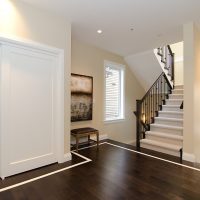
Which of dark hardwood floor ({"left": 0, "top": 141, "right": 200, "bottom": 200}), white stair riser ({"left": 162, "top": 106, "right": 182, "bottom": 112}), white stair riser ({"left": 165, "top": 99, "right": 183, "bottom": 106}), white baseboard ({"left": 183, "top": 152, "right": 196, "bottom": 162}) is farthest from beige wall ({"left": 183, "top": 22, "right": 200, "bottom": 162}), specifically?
white stair riser ({"left": 165, "top": 99, "right": 183, "bottom": 106})

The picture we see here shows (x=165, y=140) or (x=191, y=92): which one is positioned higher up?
(x=191, y=92)

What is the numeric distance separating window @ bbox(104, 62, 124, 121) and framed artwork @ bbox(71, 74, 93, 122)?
74cm

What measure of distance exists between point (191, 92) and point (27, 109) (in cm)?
316

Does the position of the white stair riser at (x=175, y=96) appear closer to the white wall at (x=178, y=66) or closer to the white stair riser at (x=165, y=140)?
the white wall at (x=178, y=66)

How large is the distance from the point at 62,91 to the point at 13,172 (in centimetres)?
160

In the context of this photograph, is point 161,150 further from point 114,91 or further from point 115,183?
point 114,91

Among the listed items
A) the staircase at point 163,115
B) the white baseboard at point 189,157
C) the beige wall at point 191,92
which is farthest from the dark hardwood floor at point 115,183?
the staircase at point 163,115

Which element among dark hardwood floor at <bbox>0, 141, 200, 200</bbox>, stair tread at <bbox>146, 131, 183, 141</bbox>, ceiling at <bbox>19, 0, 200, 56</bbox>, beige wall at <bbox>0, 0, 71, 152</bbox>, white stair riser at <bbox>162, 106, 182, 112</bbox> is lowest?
dark hardwood floor at <bbox>0, 141, 200, 200</bbox>

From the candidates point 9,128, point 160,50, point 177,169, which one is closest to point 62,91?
point 9,128

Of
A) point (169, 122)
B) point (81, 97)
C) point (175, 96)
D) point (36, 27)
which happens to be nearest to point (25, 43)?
point (36, 27)

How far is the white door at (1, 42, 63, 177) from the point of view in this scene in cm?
263

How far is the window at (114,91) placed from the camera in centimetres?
541

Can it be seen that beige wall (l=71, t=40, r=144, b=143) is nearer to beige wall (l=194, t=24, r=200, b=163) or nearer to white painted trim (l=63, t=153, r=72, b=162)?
white painted trim (l=63, t=153, r=72, b=162)

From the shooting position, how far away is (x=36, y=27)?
291cm
